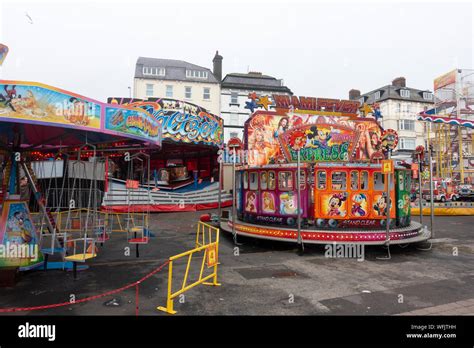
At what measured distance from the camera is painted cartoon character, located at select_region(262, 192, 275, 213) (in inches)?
509

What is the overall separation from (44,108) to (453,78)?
139 ft

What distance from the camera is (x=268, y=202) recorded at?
1307 centimetres

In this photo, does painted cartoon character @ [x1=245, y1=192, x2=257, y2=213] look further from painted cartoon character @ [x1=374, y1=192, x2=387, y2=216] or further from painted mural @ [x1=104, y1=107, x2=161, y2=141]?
painted mural @ [x1=104, y1=107, x2=161, y2=141]

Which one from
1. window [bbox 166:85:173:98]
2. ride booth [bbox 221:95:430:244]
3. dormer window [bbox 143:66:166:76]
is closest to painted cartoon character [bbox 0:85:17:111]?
ride booth [bbox 221:95:430:244]

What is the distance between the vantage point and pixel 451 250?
11.7m

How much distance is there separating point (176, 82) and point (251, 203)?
1120 inches

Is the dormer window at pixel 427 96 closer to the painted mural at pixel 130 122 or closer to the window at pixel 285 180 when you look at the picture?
the window at pixel 285 180

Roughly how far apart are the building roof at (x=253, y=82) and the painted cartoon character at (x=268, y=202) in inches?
1173

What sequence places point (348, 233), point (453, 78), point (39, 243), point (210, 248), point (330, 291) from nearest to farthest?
point (330, 291), point (210, 248), point (39, 243), point (348, 233), point (453, 78)

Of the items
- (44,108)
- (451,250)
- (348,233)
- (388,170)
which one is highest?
(44,108)

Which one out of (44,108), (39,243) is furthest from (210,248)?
(39,243)
